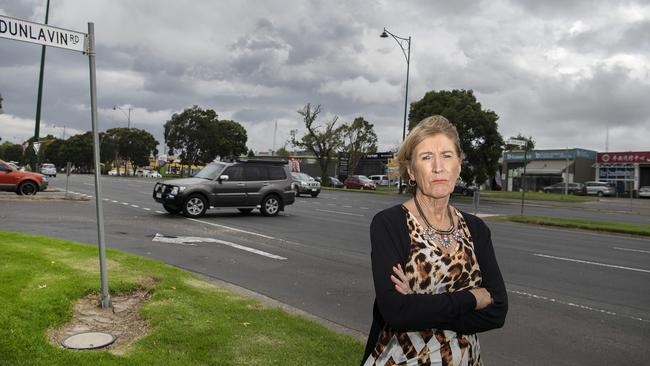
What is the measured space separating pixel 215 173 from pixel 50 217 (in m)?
4.91

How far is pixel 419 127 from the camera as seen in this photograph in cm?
240

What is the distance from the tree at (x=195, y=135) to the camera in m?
74.4

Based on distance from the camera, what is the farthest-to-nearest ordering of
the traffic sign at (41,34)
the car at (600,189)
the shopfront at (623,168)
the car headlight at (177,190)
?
the shopfront at (623,168) → the car at (600,189) → the car headlight at (177,190) → the traffic sign at (41,34)

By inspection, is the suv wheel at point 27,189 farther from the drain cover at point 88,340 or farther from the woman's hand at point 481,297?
the woman's hand at point 481,297

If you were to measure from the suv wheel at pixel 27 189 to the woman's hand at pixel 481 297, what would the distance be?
23.8 metres

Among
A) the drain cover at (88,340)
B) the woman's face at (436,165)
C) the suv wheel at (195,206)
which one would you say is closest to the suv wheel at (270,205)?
the suv wheel at (195,206)

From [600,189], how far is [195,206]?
53.0 meters

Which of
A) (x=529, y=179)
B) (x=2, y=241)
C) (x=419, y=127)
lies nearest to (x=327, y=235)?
(x=2, y=241)

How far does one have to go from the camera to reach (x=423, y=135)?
92.9 inches

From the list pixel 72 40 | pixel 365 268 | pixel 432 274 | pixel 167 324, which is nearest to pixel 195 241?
pixel 365 268

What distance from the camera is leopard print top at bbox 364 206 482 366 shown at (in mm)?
2094

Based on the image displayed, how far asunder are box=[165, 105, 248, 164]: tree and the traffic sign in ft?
234

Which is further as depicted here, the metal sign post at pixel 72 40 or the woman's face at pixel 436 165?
the metal sign post at pixel 72 40

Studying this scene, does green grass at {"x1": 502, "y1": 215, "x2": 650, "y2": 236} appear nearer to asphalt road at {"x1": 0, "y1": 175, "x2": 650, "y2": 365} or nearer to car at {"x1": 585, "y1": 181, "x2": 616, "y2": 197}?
asphalt road at {"x1": 0, "y1": 175, "x2": 650, "y2": 365}
